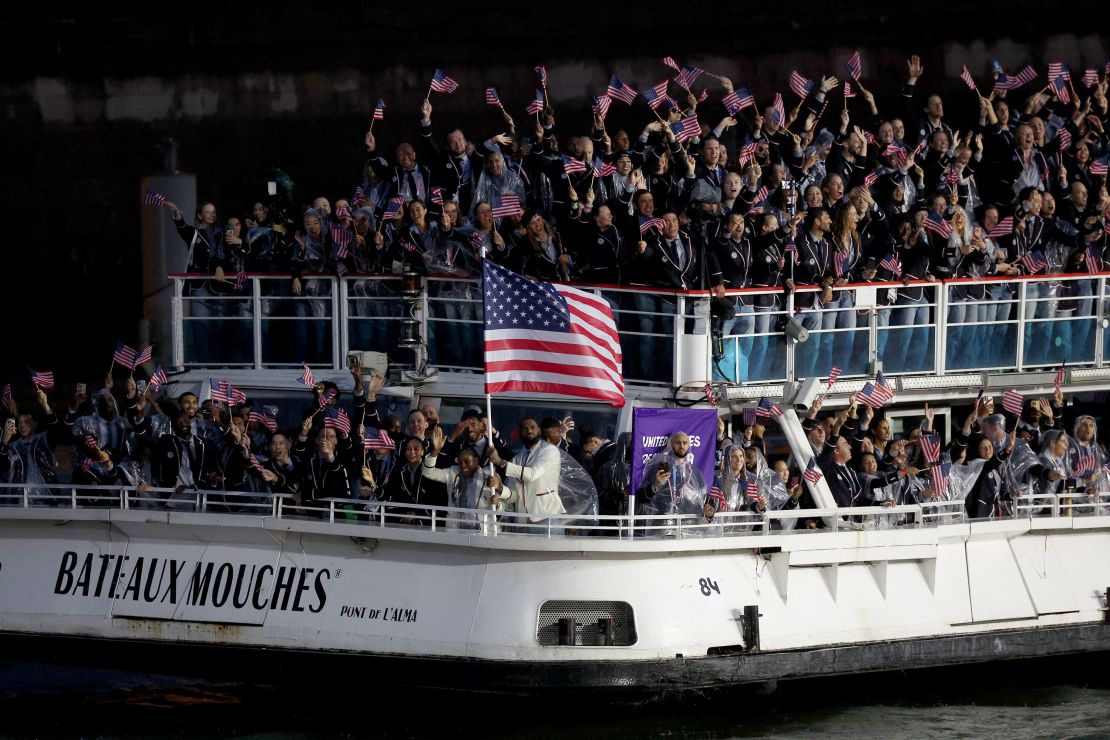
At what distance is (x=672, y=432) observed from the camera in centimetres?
1800

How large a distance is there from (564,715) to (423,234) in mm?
4571

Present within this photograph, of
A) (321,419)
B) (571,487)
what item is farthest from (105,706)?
(571,487)

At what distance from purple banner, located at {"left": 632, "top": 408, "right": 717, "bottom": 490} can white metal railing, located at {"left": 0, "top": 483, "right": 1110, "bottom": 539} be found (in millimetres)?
372

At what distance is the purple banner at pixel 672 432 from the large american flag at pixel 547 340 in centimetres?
28

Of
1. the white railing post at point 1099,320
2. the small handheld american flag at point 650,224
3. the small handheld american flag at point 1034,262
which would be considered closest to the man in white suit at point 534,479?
the small handheld american flag at point 650,224

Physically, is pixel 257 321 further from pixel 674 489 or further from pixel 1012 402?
pixel 1012 402

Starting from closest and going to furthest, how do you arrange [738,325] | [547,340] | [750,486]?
[547,340] < [750,486] < [738,325]

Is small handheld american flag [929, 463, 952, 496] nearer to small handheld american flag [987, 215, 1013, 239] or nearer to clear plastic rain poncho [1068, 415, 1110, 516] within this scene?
clear plastic rain poncho [1068, 415, 1110, 516]

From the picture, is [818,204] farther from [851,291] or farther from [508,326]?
[508,326]

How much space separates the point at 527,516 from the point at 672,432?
4.73 feet

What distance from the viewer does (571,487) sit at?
17984mm

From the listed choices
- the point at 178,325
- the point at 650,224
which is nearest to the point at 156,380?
the point at 178,325

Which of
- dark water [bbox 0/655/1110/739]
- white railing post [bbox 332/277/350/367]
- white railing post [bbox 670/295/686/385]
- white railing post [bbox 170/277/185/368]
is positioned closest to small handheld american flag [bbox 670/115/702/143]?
white railing post [bbox 670/295/686/385]

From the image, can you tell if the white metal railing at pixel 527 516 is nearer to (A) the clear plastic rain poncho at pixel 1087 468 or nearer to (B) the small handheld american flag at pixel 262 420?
(A) the clear plastic rain poncho at pixel 1087 468
